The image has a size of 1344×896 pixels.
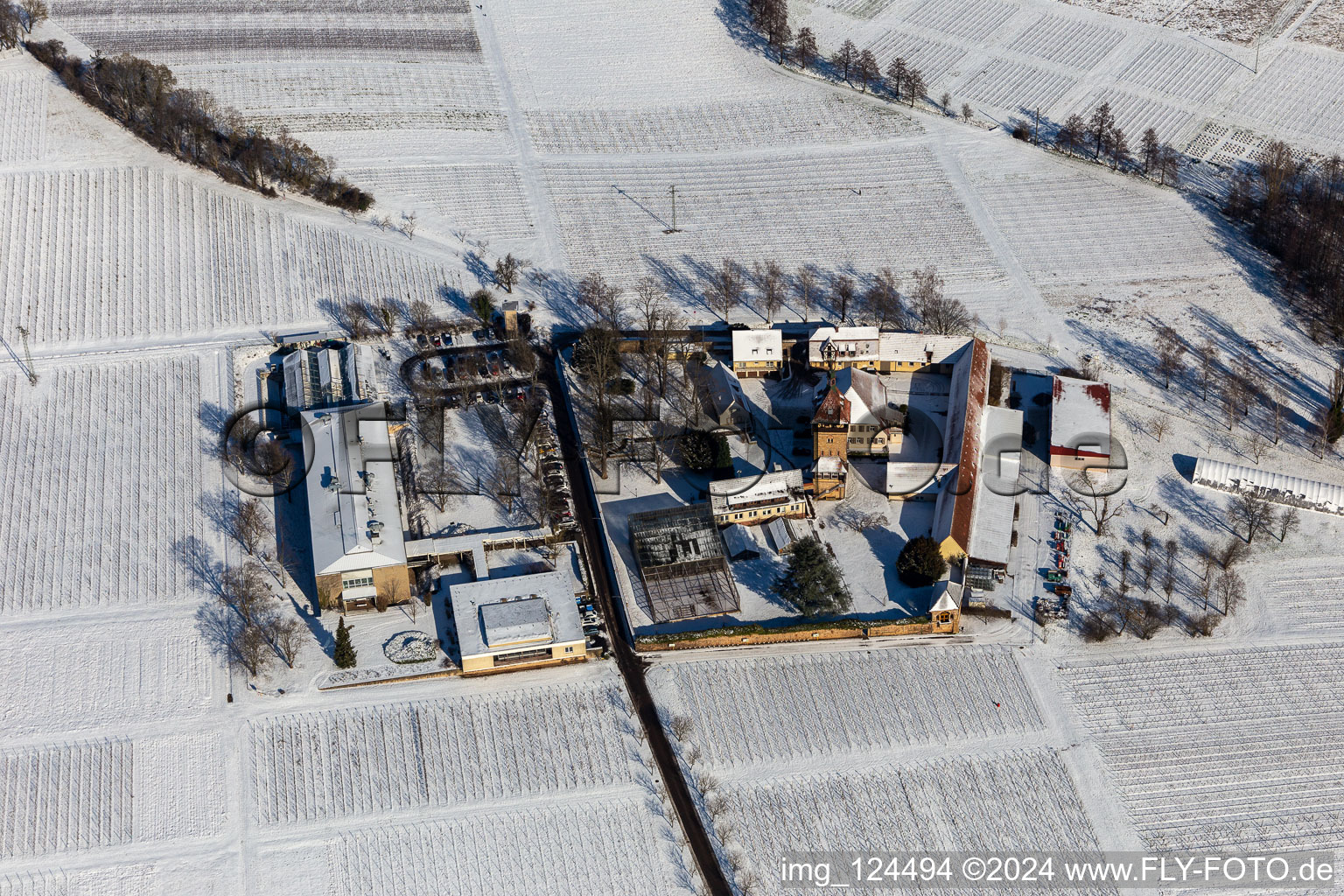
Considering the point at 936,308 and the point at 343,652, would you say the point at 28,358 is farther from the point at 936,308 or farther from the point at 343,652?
the point at 936,308

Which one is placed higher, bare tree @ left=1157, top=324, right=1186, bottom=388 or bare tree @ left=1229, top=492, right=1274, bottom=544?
bare tree @ left=1157, top=324, right=1186, bottom=388

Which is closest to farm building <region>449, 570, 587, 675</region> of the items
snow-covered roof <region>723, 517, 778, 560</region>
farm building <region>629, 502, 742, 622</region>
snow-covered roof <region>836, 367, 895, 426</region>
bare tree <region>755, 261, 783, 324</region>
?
farm building <region>629, 502, 742, 622</region>

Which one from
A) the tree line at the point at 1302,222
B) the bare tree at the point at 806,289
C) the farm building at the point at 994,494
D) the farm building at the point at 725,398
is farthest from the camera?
the tree line at the point at 1302,222

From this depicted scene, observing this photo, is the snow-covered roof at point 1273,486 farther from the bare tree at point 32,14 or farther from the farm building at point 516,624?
the bare tree at point 32,14

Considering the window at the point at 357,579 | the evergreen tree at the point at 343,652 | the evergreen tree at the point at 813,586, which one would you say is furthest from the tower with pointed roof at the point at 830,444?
the evergreen tree at the point at 343,652

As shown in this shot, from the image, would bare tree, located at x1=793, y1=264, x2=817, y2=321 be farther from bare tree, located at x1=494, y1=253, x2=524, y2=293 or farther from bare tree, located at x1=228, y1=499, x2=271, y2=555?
bare tree, located at x1=228, y1=499, x2=271, y2=555
